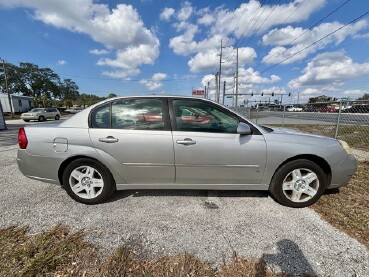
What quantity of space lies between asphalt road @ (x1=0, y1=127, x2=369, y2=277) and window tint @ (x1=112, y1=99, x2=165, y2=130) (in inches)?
46.0

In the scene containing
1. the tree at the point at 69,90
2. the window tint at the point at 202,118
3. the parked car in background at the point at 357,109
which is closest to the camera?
the window tint at the point at 202,118

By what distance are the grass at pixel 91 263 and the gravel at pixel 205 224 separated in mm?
120

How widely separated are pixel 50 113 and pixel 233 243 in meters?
30.0

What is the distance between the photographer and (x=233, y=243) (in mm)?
2531

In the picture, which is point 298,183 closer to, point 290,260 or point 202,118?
point 290,260

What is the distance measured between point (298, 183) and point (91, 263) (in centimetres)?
283

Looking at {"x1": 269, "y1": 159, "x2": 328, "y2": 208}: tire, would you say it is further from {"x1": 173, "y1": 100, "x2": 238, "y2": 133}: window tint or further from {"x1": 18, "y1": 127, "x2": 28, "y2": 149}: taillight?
{"x1": 18, "y1": 127, "x2": 28, "y2": 149}: taillight

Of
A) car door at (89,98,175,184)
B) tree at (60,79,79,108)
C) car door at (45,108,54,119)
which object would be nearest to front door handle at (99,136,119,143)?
car door at (89,98,175,184)

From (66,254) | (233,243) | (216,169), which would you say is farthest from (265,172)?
(66,254)

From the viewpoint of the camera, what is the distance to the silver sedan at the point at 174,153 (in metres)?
3.19

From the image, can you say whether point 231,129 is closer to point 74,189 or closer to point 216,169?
point 216,169

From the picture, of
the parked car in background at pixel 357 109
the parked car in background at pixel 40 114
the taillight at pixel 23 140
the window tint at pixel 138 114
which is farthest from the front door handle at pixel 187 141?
the parked car in background at pixel 40 114

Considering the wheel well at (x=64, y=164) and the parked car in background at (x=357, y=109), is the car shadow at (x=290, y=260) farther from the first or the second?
the parked car in background at (x=357, y=109)

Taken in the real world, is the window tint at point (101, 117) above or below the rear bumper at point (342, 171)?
above
